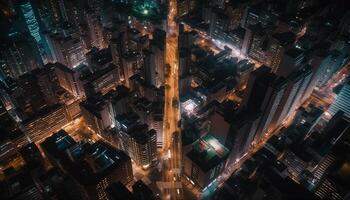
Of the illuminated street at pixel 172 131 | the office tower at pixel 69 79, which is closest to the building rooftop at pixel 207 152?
the illuminated street at pixel 172 131

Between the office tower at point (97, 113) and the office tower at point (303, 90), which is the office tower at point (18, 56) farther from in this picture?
the office tower at point (303, 90)

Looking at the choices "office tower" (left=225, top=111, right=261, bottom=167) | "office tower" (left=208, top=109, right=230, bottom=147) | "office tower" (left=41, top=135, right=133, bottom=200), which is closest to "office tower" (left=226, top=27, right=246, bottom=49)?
"office tower" (left=225, top=111, right=261, bottom=167)

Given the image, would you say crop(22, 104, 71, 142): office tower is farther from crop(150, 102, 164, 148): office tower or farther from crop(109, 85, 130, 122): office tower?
crop(150, 102, 164, 148): office tower

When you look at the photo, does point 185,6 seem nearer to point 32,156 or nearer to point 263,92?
point 263,92

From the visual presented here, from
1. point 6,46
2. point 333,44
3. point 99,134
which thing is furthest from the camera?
point 333,44

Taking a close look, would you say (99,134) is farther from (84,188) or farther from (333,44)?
(333,44)

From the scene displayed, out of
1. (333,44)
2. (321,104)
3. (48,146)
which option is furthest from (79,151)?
(333,44)
